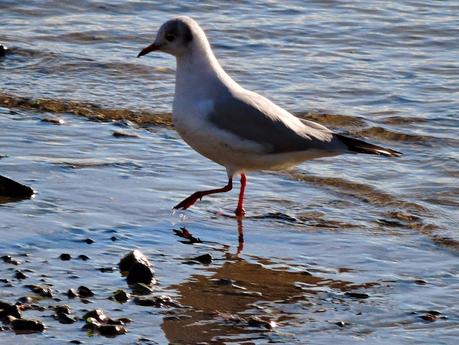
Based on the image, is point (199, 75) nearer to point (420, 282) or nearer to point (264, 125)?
point (264, 125)

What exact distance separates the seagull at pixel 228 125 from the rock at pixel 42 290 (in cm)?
162

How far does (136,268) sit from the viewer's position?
18.7 feet

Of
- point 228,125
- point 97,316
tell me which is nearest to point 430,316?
point 97,316

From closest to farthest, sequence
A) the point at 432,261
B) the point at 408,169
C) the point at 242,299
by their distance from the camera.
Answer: the point at 242,299, the point at 432,261, the point at 408,169

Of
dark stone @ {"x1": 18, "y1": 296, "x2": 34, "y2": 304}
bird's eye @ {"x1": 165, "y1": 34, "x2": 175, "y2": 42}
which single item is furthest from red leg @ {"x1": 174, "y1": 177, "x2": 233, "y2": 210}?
dark stone @ {"x1": 18, "y1": 296, "x2": 34, "y2": 304}

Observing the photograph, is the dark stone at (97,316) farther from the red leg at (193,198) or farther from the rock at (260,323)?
the red leg at (193,198)

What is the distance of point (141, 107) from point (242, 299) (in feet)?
13.9

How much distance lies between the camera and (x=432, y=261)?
6.34 metres

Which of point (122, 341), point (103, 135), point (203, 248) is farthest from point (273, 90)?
point (122, 341)

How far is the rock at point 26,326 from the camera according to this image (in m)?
4.99

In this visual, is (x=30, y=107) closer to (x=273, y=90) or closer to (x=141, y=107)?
(x=141, y=107)

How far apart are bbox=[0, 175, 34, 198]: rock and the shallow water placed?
0.10m

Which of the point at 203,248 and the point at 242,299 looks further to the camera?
the point at 203,248

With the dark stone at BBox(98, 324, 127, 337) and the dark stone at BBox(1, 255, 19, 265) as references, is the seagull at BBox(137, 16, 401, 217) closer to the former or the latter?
the dark stone at BBox(1, 255, 19, 265)
